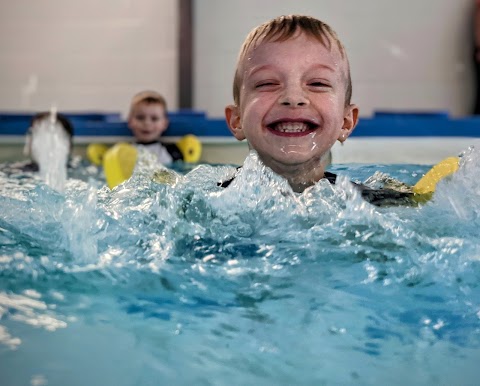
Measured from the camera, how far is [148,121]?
2699 millimetres

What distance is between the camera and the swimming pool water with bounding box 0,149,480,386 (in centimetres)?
66

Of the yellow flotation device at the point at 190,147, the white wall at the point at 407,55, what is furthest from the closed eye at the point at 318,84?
the white wall at the point at 407,55

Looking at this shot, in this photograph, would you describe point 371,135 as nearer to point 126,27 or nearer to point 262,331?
point 262,331

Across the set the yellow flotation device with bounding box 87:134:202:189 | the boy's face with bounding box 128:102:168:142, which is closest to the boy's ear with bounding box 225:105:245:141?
the yellow flotation device with bounding box 87:134:202:189

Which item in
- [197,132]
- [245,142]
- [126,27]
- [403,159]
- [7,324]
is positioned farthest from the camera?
[126,27]

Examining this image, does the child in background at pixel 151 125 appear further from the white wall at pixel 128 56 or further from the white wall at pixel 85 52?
the white wall at pixel 85 52

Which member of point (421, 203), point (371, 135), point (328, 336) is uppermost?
point (371, 135)

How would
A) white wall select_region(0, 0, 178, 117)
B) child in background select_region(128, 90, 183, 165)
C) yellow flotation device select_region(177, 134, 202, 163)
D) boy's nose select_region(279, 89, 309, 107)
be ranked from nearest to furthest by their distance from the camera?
boy's nose select_region(279, 89, 309, 107) → yellow flotation device select_region(177, 134, 202, 163) → child in background select_region(128, 90, 183, 165) → white wall select_region(0, 0, 178, 117)

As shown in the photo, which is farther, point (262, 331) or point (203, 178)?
point (203, 178)

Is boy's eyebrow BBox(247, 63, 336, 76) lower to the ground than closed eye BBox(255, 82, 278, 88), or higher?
higher

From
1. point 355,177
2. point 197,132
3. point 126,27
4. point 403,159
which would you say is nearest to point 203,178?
point 355,177

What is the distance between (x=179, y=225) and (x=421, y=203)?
39cm

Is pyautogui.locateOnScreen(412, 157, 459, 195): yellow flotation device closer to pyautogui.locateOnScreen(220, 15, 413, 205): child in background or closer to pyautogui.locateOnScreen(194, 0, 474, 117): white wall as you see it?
pyautogui.locateOnScreen(220, 15, 413, 205): child in background

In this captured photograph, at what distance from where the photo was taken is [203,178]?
46.6 inches
